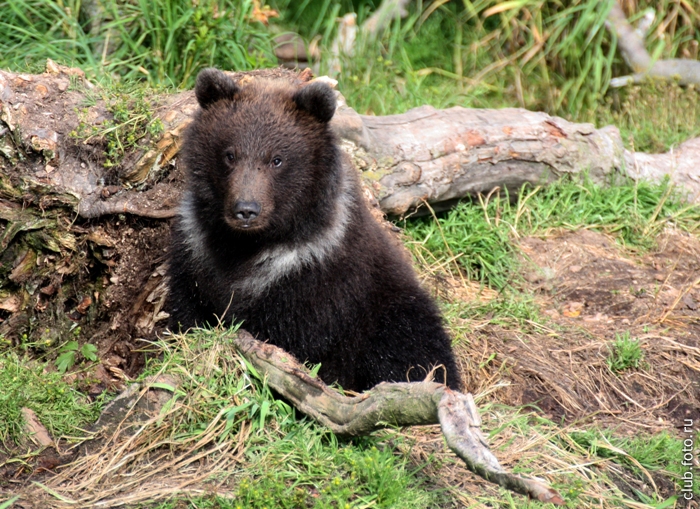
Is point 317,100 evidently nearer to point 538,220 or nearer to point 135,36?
point 538,220

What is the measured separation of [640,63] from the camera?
7.84 metres

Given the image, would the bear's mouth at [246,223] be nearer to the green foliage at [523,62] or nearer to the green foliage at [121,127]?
the green foliage at [121,127]

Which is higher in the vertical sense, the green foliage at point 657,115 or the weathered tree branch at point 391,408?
the weathered tree branch at point 391,408

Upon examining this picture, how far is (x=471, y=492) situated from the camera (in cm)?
346

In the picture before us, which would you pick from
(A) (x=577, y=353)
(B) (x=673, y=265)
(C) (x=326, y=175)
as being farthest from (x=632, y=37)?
(C) (x=326, y=175)

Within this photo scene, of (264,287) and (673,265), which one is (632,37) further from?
(264,287)

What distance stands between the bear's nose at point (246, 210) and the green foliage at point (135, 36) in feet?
9.60

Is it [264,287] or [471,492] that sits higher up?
[264,287]

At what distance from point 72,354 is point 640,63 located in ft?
19.4

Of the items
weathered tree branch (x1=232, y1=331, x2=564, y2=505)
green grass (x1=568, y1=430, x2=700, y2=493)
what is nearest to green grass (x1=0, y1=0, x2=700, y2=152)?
weathered tree branch (x1=232, y1=331, x2=564, y2=505)

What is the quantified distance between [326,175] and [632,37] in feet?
16.5

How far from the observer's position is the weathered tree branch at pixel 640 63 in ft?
25.5

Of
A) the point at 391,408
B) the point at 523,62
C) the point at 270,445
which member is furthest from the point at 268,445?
the point at 523,62

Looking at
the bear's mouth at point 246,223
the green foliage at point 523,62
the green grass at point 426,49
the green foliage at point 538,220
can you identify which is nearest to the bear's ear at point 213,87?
the bear's mouth at point 246,223
